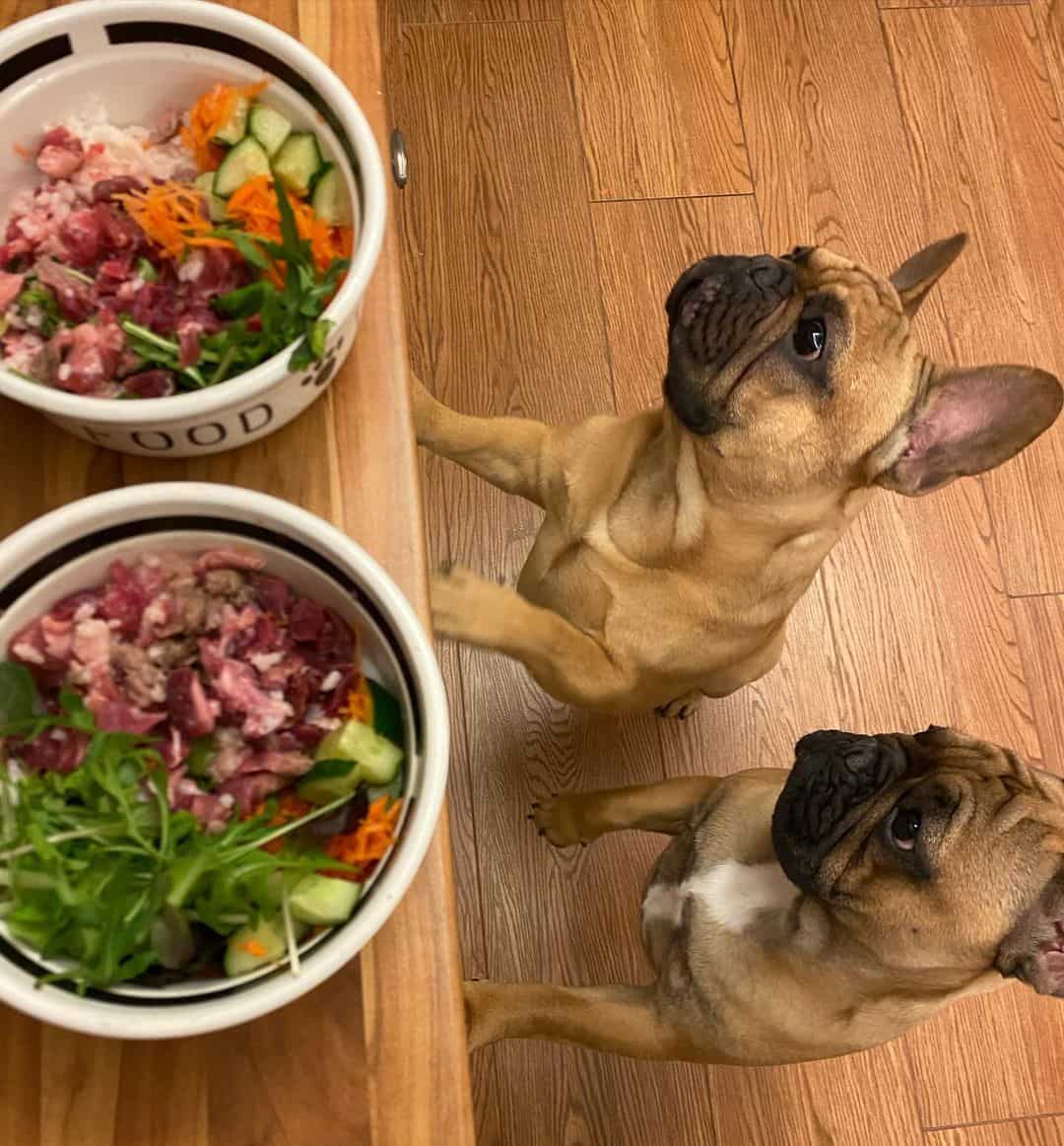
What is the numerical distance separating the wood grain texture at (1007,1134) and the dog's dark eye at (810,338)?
1.38m

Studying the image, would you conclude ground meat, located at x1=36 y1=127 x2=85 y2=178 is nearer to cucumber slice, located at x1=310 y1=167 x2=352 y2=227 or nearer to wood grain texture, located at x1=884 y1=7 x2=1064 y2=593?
cucumber slice, located at x1=310 y1=167 x2=352 y2=227

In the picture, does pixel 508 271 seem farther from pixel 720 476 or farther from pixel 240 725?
pixel 240 725

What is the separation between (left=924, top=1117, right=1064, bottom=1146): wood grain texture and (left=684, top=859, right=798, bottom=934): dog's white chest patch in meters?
0.75

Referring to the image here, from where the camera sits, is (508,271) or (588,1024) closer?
(588,1024)

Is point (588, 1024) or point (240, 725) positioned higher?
point (240, 725)

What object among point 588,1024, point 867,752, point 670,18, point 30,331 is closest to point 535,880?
point 588,1024

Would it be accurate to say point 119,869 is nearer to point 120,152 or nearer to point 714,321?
point 120,152

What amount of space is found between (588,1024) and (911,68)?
83.6 inches

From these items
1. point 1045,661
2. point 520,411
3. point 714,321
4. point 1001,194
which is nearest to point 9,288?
point 714,321

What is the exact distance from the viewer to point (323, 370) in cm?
79

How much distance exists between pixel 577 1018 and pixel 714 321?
3.05 ft

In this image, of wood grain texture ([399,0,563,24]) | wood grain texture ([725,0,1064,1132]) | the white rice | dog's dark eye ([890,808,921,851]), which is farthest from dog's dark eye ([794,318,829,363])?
wood grain texture ([399,0,563,24])

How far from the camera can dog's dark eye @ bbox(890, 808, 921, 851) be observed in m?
1.26

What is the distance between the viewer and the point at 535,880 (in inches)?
72.6
